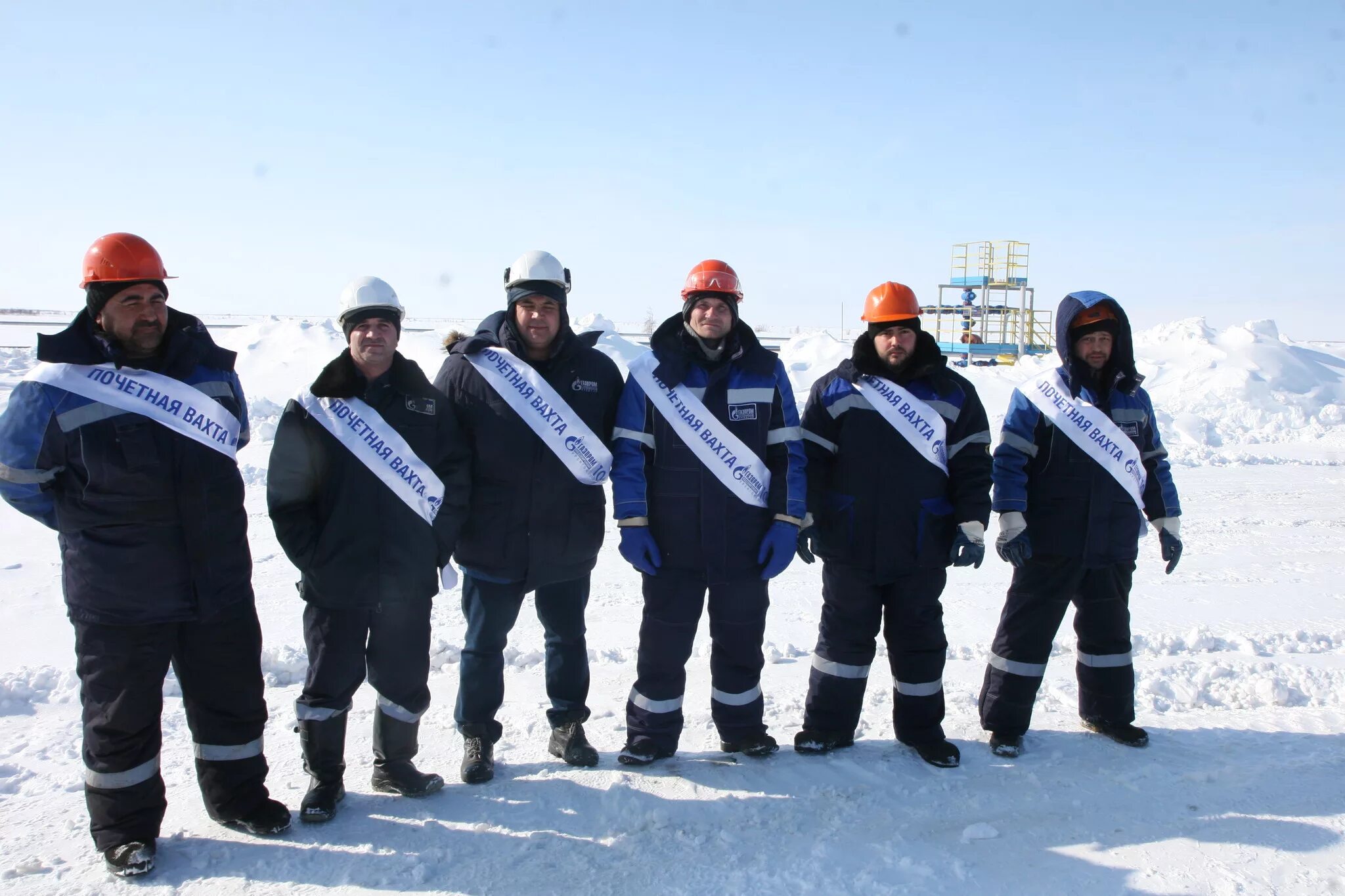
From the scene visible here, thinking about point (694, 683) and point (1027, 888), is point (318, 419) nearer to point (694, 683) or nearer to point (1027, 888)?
point (694, 683)

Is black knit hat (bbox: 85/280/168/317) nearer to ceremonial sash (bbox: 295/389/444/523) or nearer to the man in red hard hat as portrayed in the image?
the man in red hard hat

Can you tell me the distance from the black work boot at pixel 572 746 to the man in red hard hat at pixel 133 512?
120 centimetres

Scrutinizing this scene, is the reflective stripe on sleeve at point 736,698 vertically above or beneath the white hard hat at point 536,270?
beneath

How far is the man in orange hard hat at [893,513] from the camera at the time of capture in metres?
3.92

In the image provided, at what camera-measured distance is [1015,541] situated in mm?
4008

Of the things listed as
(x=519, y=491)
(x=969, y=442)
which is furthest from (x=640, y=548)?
(x=969, y=442)

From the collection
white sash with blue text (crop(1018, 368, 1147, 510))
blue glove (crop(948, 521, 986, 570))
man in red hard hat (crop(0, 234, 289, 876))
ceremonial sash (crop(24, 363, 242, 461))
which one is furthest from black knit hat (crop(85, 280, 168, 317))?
white sash with blue text (crop(1018, 368, 1147, 510))

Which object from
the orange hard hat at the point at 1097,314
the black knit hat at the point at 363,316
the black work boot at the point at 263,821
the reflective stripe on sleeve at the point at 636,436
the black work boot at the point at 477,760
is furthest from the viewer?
the orange hard hat at the point at 1097,314

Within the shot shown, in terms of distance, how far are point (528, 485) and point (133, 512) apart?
1.46m

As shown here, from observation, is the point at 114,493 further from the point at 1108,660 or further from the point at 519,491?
the point at 1108,660

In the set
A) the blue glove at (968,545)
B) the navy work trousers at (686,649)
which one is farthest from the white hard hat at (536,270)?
the blue glove at (968,545)

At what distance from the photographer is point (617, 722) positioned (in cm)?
439

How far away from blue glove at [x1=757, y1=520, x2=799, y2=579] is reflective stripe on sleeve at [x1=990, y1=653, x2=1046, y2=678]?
1262 millimetres

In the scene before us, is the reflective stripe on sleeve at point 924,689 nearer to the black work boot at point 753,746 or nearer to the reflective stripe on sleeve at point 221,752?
the black work boot at point 753,746
